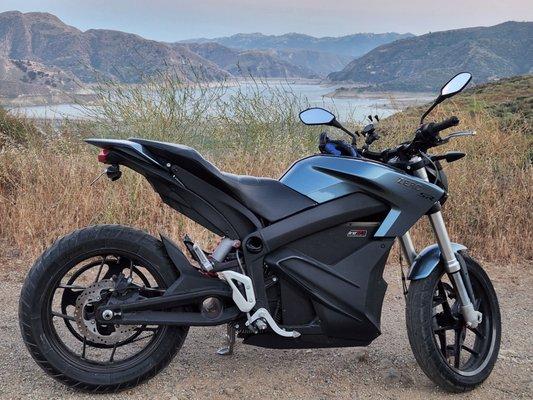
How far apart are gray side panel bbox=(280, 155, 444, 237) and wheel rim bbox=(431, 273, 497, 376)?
0.47 meters

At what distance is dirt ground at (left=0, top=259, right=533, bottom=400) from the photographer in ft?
9.68

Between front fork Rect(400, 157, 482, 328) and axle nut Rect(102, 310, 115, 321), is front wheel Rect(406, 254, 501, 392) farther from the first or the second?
axle nut Rect(102, 310, 115, 321)

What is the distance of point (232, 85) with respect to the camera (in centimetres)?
800

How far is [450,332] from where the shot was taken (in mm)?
3338

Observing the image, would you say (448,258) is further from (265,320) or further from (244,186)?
(244,186)

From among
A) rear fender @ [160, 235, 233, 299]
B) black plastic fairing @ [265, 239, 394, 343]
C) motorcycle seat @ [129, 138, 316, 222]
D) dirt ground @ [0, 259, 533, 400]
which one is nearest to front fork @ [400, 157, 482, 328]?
black plastic fairing @ [265, 239, 394, 343]

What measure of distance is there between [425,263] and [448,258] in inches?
4.5

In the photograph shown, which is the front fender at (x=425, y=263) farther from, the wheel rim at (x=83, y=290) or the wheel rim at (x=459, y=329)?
the wheel rim at (x=83, y=290)

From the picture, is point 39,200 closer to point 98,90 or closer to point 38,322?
point 98,90

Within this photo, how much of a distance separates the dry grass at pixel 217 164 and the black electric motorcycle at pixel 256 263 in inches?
99.7

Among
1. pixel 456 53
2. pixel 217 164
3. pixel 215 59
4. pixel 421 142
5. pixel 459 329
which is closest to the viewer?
pixel 421 142

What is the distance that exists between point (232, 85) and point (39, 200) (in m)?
3.20

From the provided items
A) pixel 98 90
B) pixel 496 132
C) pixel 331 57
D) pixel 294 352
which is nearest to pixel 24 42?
pixel 98 90

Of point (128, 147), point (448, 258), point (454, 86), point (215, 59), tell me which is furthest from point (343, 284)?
point (215, 59)
